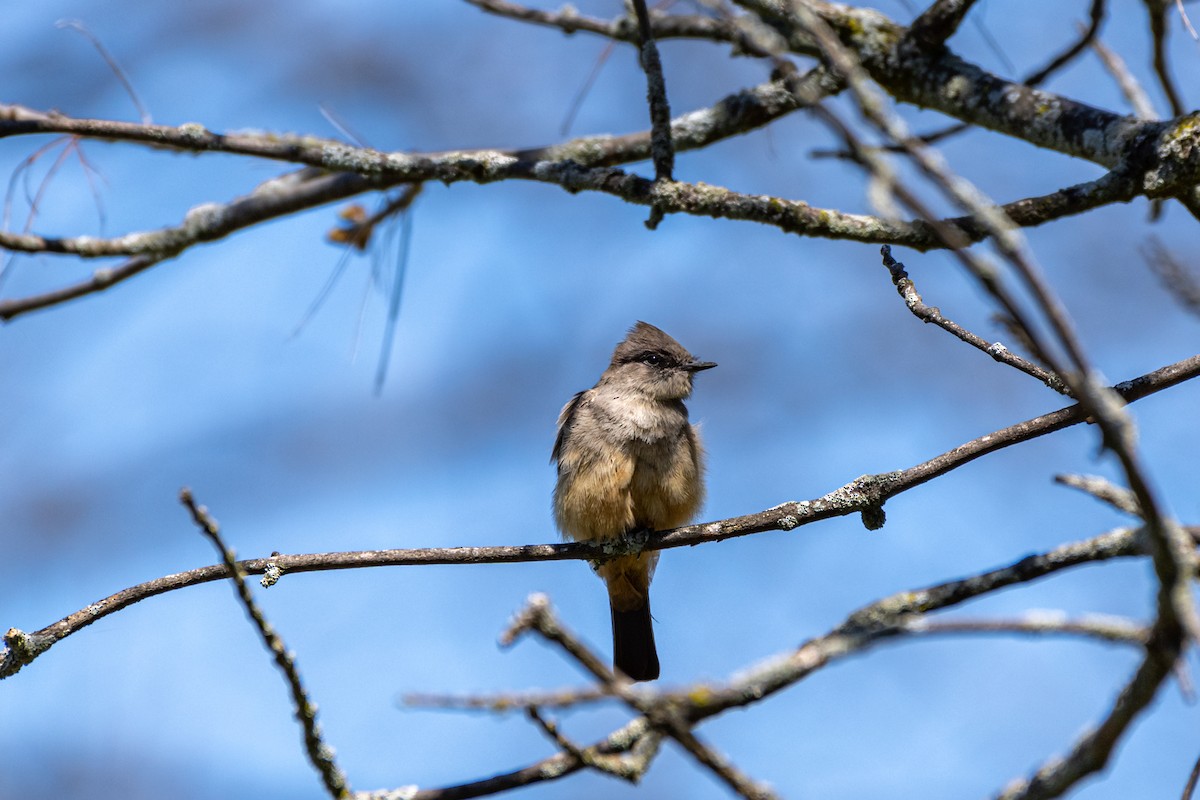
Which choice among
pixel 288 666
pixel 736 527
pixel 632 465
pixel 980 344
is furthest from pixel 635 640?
pixel 288 666

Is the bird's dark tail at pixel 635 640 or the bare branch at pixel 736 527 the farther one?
the bird's dark tail at pixel 635 640

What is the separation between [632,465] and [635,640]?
111cm

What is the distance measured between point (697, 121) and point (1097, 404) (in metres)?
3.39

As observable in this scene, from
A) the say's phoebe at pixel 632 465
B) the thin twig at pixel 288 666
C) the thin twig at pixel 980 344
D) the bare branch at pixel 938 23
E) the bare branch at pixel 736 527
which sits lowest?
the thin twig at pixel 288 666

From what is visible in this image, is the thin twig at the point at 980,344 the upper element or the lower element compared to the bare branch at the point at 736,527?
upper

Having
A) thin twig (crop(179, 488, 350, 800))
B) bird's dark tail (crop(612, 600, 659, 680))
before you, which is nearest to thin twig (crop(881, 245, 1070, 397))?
thin twig (crop(179, 488, 350, 800))

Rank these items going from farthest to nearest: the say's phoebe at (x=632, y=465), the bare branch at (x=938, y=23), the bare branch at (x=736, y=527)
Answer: the say's phoebe at (x=632, y=465) → the bare branch at (x=938, y=23) → the bare branch at (x=736, y=527)

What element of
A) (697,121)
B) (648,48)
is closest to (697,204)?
(648,48)

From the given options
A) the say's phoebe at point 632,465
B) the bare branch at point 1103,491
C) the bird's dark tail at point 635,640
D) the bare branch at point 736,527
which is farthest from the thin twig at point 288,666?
the bird's dark tail at point 635,640

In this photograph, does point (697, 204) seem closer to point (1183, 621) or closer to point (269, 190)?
point (269, 190)

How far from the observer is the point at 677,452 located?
17.7 ft

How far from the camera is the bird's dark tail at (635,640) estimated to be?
581 centimetres

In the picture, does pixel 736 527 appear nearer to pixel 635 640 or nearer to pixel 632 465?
pixel 632 465

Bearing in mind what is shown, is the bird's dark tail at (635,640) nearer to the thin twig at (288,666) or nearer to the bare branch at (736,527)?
the bare branch at (736,527)
